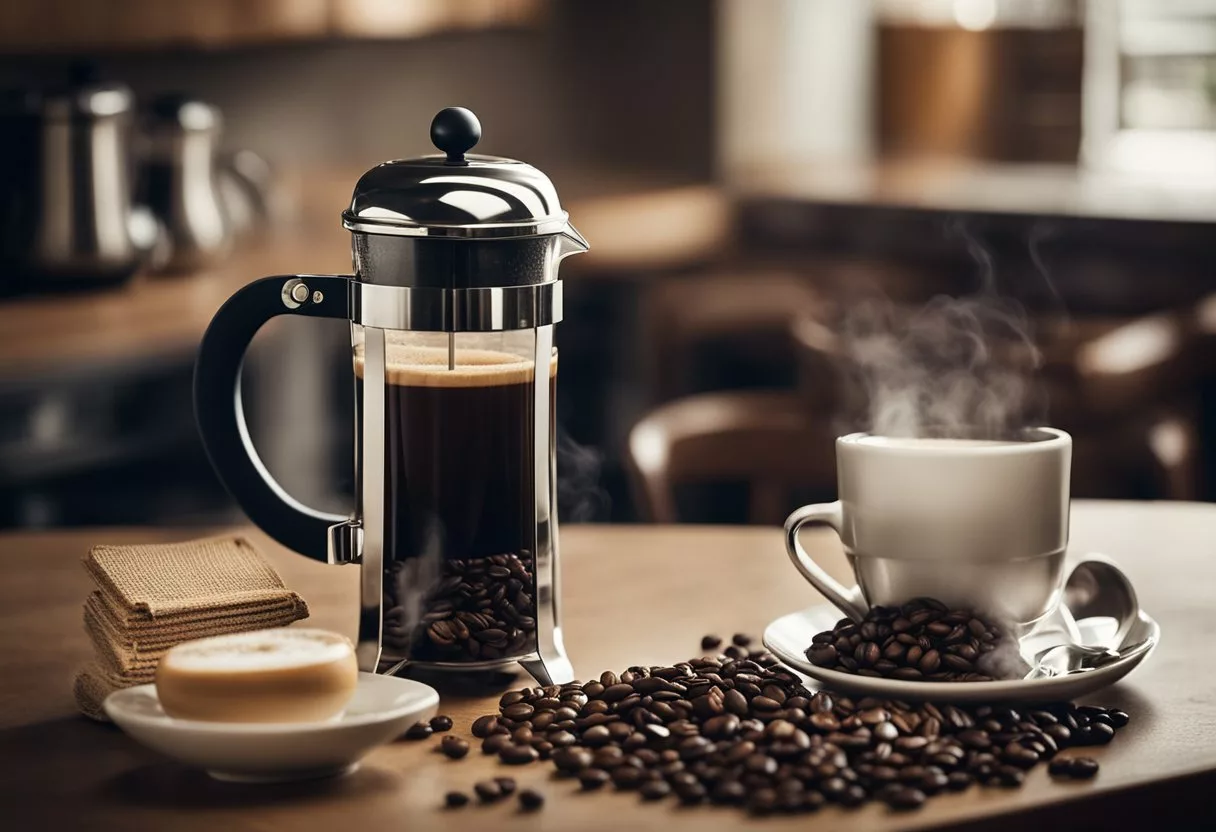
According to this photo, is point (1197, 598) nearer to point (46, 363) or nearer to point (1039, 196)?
point (46, 363)

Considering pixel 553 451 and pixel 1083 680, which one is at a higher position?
pixel 553 451

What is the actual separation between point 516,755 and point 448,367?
0.28m

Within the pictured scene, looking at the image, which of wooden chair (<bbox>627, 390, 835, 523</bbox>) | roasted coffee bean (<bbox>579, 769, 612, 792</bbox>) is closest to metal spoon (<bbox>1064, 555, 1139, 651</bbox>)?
roasted coffee bean (<bbox>579, 769, 612, 792</bbox>)

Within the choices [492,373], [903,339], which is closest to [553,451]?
[492,373]

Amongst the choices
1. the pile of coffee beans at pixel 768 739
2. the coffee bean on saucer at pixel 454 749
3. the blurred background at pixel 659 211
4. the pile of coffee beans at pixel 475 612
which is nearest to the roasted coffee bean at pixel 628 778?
the pile of coffee beans at pixel 768 739

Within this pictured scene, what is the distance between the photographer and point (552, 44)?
5.09 metres

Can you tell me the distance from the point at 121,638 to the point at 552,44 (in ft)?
14.1

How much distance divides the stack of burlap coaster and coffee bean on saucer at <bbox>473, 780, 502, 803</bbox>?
0.23 meters

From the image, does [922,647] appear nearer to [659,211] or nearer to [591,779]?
[591,779]

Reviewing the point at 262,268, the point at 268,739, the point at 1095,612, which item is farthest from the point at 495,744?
the point at 262,268

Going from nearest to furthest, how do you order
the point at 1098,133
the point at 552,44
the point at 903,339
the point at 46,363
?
the point at 46,363 → the point at 903,339 → the point at 552,44 → the point at 1098,133

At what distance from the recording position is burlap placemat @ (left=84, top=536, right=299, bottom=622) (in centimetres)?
101

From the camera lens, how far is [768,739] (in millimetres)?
922

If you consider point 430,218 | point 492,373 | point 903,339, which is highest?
point 430,218
